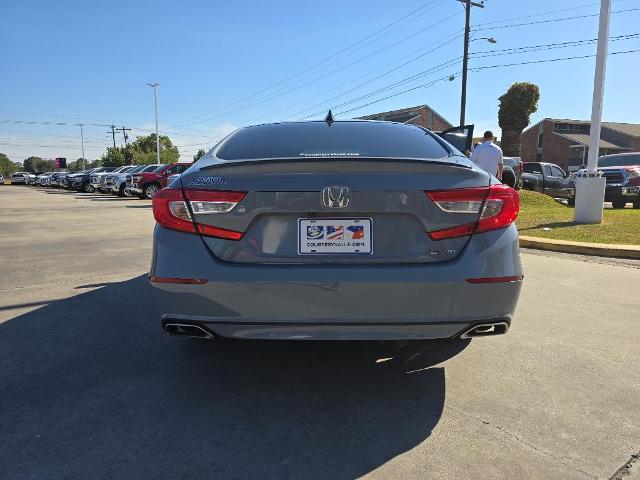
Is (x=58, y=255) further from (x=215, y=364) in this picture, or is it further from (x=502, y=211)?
(x=502, y=211)

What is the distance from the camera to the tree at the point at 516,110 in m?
39.0

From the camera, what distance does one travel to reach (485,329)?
8.06ft

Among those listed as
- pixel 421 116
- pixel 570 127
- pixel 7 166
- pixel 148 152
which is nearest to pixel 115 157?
pixel 148 152

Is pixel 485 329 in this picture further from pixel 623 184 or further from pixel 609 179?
pixel 609 179

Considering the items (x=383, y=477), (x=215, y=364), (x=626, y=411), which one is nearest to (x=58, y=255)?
(x=215, y=364)

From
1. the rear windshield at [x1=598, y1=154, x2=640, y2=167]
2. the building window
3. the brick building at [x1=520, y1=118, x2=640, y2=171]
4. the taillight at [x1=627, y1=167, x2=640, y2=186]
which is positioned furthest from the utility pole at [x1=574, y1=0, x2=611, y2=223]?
the building window

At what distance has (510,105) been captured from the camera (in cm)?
3938

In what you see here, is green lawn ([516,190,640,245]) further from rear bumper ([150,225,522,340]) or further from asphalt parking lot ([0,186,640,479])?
rear bumper ([150,225,522,340])

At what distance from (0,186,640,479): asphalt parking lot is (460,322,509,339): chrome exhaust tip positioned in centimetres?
42

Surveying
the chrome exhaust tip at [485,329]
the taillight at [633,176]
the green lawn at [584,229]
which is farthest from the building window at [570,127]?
the chrome exhaust tip at [485,329]

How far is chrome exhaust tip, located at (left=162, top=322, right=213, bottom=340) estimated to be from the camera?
7.97 feet

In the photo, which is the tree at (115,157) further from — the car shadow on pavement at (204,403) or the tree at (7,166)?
the car shadow on pavement at (204,403)

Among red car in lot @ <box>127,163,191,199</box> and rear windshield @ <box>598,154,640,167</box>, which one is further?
red car in lot @ <box>127,163,191,199</box>

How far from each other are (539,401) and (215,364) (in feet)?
6.28
